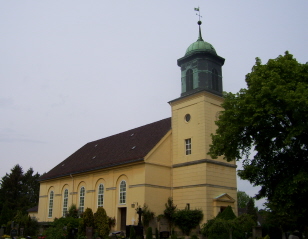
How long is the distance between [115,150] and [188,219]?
12.1 metres

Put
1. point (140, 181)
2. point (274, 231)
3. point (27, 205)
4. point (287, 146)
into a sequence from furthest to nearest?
point (27, 205), point (140, 181), point (274, 231), point (287, 146)

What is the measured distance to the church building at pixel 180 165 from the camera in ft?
95.9

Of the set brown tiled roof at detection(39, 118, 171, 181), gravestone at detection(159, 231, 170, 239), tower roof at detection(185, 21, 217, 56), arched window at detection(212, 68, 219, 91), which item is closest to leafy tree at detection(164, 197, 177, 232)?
gravestone at detection(159, 231, 170, 239)

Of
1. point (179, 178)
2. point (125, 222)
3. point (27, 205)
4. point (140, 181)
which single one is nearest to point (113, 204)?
point (125, 222)

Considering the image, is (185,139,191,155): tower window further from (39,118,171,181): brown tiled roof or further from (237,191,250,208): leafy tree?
(237,191,250,208): leafy tree

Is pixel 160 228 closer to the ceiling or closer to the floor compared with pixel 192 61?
closer to the floor

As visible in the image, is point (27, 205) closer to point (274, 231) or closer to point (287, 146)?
point (274, 231)

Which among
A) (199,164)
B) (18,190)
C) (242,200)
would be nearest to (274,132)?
(199,164)

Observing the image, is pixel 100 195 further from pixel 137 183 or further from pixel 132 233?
Result: pixel 132 233

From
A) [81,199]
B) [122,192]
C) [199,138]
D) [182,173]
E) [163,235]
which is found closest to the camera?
[163,235]

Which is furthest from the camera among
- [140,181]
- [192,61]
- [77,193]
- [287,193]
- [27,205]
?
[27,205]

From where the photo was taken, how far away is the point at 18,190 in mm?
69812

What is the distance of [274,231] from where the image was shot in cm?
2781

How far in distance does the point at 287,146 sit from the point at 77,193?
80.6ft
